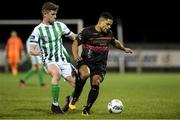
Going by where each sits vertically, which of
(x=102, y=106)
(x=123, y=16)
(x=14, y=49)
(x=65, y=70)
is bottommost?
(x=123, y=16)

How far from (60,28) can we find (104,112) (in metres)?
1.88

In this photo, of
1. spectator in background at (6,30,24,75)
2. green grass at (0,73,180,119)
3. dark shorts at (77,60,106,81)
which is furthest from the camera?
spectator in background at (6,30,24,75)

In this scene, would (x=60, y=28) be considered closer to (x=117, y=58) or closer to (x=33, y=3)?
(x=117, y=58)

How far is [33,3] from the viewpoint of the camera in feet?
143

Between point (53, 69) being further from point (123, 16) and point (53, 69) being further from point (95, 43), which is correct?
point (123, 16)

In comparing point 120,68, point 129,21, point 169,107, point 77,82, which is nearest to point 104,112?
point 77,82

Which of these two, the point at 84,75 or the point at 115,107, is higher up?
the point at 84,75

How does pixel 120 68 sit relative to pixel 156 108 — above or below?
below

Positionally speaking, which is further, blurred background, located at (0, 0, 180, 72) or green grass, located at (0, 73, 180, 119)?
blurred background, located at (0, 0, 180, 72)

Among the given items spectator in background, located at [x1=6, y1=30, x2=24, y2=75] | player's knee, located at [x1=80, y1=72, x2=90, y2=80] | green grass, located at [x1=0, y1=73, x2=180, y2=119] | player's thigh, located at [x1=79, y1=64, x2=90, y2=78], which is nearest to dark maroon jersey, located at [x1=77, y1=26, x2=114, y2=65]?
player's thigh, located at [x1=79, y1=64, x2=90, y2=78]

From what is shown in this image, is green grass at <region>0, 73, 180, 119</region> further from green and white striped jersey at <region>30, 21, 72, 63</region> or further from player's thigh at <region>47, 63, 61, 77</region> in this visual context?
green and white striped jersey at <region>30, 21, 72, 63</region>

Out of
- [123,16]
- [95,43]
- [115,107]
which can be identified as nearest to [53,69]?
[95,43]

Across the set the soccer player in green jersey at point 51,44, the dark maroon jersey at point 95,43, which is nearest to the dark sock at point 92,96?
the dark maroon jersey at point 95,43

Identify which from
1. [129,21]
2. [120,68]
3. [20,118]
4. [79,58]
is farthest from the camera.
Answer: [129,21]
